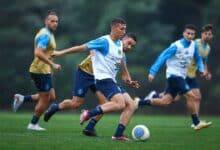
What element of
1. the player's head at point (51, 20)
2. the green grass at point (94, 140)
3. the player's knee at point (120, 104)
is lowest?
the green grass at point (94, 140)

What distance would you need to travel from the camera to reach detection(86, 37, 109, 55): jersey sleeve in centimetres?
1302

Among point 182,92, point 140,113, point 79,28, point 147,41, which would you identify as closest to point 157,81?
point 140,113

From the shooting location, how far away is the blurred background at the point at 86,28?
36312mm

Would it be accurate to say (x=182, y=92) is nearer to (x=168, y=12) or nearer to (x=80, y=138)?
(x=80, y=138)

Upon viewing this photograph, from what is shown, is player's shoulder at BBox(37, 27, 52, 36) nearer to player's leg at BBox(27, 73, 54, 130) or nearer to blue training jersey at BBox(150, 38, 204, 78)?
player's leg at BBox(27, 73, 54, 130)

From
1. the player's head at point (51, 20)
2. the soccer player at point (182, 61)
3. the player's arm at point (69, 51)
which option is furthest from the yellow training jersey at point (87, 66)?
the soccer player at point (182, 61)

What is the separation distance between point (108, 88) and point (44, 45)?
6.77 feet

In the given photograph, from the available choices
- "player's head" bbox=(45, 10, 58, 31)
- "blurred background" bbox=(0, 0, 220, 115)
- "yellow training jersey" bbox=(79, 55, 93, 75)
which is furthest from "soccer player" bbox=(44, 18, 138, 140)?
"blurred background" bbox=(0, 0, 220, 115)

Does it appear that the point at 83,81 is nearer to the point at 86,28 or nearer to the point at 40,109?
the point at 40,109

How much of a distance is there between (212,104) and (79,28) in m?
11.4

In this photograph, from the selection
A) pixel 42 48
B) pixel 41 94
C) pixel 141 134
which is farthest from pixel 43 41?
pixel 141 134

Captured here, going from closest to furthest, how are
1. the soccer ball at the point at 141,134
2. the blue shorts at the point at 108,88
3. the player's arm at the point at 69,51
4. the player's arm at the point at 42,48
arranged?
the player's arm at the point at 69,51 → the soccer ball at the point at 141,134 → the blue shorts at the point at 108,88 → the player's arm at the point at 42,48

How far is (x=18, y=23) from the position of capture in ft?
137

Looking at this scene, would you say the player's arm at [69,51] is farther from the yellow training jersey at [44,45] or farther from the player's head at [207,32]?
the player's head at [207,32]
